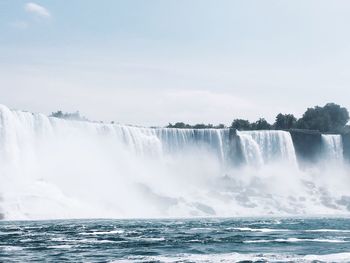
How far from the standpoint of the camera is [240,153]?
9431 cm

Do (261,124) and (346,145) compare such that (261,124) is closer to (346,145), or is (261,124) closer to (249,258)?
(346,145)

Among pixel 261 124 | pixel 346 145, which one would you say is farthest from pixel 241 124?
pixel 346 145

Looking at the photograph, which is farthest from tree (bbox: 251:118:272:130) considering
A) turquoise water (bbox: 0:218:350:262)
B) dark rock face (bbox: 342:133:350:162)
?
turquoise water (bbox: 0:218:350:262)

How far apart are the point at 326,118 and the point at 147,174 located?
184 feet

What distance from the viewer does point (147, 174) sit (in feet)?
275

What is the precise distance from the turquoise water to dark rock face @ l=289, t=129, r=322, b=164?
2072 inches

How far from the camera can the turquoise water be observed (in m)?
31.9

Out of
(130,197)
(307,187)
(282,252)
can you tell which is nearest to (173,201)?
(130,197)

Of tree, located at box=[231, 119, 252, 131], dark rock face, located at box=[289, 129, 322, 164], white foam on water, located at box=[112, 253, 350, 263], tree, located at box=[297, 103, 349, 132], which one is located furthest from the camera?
tree, located at box=[231, 119, 252, 131]

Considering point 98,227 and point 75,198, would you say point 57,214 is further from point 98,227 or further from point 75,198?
point 98,227

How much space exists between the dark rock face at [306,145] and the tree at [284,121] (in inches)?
1158

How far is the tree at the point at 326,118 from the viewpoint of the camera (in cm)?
12862

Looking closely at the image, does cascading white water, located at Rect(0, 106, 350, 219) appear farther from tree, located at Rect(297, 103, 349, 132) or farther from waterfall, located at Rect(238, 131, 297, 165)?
tree, located at Rect(297, 103, 349, 132)

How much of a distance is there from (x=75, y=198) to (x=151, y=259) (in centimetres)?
3796
